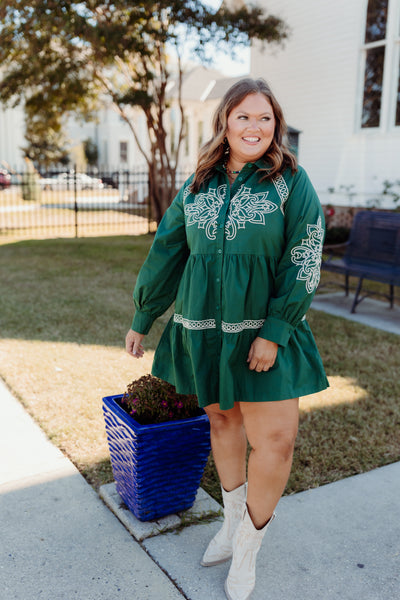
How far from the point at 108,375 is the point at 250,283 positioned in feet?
9.07

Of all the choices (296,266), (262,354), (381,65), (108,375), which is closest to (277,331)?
(262,354)

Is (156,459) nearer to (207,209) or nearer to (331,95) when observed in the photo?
(207,209)

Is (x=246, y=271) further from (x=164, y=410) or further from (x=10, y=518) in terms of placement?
(x=10, y=518)

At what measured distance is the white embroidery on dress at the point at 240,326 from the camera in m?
1.96

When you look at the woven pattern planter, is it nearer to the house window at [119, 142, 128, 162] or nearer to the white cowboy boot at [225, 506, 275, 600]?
the white cowboy boot at [225, 506, 275, 600]

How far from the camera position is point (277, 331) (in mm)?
1890

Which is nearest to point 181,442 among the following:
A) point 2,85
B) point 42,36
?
point 42,36

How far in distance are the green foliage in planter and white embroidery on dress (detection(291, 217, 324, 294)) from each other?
927 millimetres

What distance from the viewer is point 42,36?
10.9m

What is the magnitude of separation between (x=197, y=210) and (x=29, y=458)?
1934 mm

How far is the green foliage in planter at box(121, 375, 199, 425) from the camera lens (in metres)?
2.50

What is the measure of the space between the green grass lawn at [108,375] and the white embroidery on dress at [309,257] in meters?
1.48

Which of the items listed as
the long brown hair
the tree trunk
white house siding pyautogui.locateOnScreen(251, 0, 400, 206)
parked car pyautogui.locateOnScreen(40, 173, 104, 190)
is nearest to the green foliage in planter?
the long brown hair

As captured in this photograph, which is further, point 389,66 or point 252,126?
point 389,66
